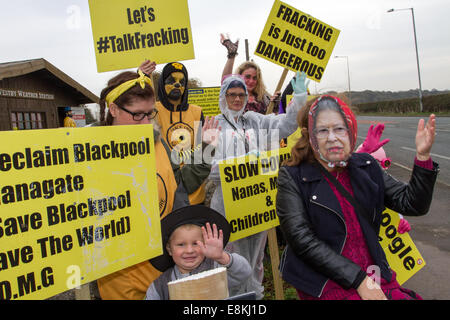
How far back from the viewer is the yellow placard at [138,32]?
3291mm

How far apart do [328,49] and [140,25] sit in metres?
2.23

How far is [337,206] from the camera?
1909 mm

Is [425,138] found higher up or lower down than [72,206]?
higher up

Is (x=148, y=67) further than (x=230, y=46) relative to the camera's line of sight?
No

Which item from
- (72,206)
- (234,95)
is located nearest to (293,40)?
(234,95)

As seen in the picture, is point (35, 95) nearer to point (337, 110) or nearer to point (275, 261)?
point (275, 261)

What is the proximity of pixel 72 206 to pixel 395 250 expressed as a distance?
2.39 meters

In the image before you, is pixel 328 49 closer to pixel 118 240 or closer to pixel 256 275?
pixel 256 275

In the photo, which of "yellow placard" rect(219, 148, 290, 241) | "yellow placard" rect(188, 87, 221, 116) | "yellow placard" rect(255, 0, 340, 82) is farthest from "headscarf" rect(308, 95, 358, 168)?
"yellow placard" rect(188, 87, 221, 116)

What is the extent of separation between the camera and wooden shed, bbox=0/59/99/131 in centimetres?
928

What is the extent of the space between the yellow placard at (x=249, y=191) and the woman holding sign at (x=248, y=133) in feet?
0.51

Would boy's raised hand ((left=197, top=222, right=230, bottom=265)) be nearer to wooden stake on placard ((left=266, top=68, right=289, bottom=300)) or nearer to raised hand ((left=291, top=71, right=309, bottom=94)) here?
wooden stake on placard ((left=266, top=68, right=289, bottom=300))

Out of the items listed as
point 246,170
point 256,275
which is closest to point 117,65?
point 246,170

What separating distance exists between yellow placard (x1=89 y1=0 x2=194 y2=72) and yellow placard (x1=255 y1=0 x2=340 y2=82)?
107 cm
